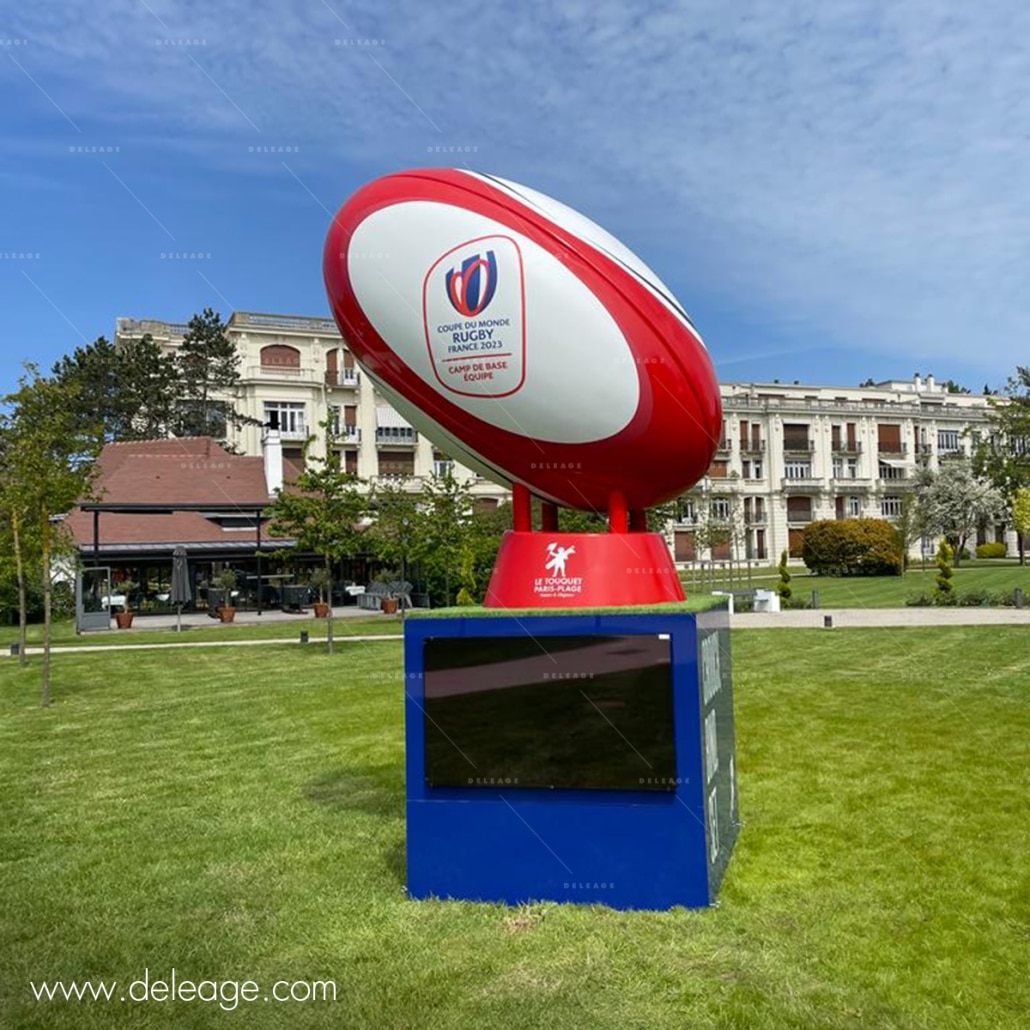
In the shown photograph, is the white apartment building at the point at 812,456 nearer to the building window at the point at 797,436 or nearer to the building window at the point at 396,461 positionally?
the building window at the point at 797,436

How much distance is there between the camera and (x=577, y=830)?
5.61 m

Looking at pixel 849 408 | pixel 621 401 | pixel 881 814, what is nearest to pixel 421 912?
pixel 621 401

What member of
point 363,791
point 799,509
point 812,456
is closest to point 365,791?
point 363,791

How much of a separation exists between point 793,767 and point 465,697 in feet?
15.8

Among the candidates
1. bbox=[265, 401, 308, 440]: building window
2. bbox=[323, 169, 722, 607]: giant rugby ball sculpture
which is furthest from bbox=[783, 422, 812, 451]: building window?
Result: bbox=[323, 169, 722, 607]: giant rugby ball sculpture

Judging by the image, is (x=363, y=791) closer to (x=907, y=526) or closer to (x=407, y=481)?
(x=407, y=481)

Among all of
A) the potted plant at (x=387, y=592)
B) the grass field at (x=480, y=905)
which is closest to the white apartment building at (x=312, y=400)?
the potted plant at (x=387, y=592)

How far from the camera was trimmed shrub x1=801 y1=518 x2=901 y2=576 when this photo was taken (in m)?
49.8

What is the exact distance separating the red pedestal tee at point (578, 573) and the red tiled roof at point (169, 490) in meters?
27.7

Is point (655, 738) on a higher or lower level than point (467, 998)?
higher

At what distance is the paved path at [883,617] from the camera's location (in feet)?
77.0

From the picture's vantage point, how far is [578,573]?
20.0 ft

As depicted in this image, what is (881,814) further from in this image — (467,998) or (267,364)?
(267,364)

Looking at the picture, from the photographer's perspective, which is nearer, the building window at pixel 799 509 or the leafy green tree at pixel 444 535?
the leafy green tree at pixel 444 535
